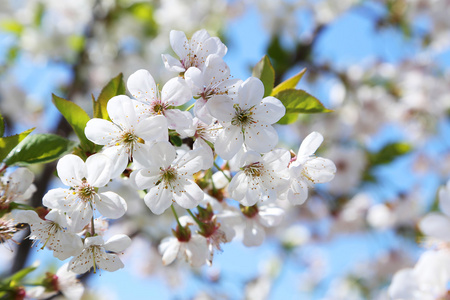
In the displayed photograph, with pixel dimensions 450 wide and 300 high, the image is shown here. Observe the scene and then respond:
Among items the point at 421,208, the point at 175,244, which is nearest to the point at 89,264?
the point at 175,244

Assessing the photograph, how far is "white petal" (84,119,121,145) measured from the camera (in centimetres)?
63

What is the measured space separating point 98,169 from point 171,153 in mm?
114

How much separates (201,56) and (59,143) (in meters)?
0.29

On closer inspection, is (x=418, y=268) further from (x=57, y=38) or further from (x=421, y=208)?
(x=57, y=38)

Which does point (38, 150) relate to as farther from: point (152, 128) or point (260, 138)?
point (260, 138)

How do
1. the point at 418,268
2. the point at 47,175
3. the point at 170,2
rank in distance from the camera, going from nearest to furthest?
the point at 418,268, the point at 47,175, the point at 170,2

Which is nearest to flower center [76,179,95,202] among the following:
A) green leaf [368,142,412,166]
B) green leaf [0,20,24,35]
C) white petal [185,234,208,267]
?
white petal [185,234,208,267]

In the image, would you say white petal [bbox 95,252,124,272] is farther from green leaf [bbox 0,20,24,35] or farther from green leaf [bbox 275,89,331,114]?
green leaf [bbox 0,20,24,35]

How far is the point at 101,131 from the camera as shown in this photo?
639 millimetres

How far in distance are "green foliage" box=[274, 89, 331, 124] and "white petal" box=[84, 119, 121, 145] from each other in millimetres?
284

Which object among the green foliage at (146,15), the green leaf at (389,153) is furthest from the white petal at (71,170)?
the green foliage at (146,15)

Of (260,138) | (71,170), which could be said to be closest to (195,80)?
(260,138)

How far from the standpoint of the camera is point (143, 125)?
592 mm

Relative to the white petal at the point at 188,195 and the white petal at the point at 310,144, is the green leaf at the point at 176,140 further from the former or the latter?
the white petal at the point at 310,144
